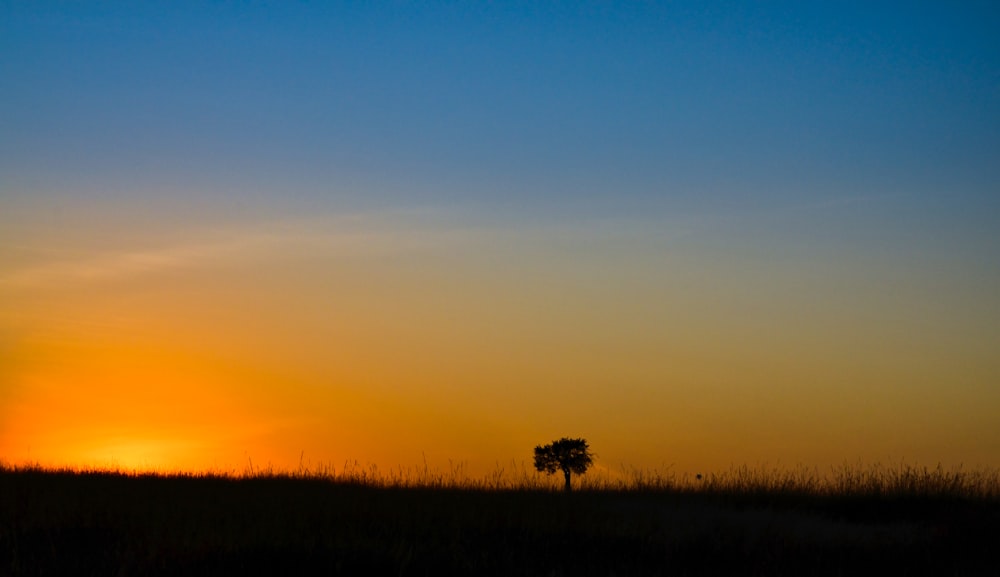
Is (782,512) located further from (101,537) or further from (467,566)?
(101,537)

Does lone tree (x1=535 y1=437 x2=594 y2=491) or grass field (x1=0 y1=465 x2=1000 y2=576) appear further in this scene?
lone tree (x1=535 y1=437 x2=594 y2=491)

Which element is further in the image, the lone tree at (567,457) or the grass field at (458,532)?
the lone tree at (567,457)

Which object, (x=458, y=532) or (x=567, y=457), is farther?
(x=567, y=457)

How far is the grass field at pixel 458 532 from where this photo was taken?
10820mm

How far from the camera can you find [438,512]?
13.9 meters

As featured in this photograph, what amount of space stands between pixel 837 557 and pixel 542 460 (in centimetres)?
2316

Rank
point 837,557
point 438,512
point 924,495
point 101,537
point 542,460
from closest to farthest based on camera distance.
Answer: point 101,537 → point 837,557 → point 438,512 → point 924,495 → point 542,460

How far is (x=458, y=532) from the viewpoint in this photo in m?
12.5

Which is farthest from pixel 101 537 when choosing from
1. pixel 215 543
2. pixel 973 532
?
pixel 973 532

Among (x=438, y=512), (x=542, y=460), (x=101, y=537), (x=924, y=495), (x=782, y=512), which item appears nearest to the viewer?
(x=101, y=537)

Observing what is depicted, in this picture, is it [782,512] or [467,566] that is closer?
[467,566]

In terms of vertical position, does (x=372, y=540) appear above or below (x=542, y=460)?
below

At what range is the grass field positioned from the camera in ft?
35.5

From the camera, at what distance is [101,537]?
11.8m
